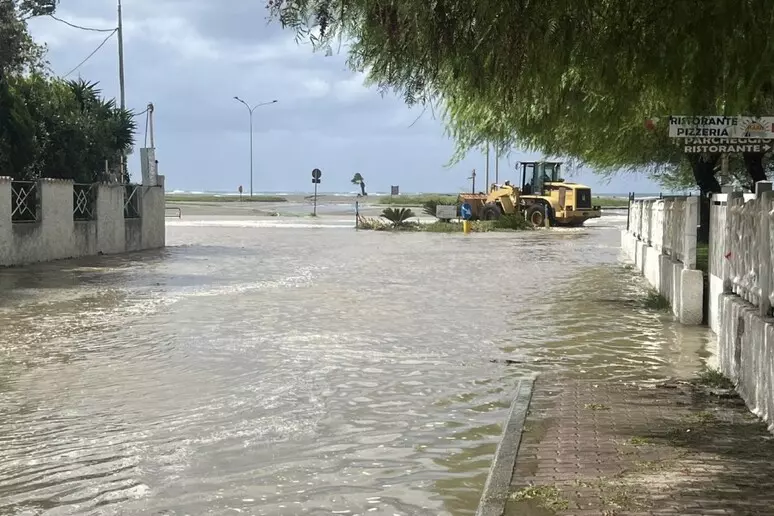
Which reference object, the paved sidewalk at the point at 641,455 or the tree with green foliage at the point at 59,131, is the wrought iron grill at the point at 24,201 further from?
the paved sidewalk at the point at 641,455

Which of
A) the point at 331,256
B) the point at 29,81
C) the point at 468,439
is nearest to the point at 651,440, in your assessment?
the point at 468,439

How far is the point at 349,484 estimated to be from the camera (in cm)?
535

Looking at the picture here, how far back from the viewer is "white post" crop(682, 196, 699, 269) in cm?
1172

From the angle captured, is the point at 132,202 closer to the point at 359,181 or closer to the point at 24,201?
the point at 24,201

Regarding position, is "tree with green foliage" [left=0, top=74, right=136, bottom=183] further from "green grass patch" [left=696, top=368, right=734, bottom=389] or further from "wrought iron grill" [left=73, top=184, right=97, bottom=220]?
"green grass patch" [left=696, top=368, right=734, bottom=389]

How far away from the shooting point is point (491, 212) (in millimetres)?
44375

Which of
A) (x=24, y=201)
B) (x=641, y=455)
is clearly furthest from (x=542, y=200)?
(x=641, y=455)

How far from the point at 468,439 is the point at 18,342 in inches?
247

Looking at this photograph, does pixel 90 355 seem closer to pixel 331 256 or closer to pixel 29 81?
pixel 331 256

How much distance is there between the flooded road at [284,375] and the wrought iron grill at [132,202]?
778 centimetres

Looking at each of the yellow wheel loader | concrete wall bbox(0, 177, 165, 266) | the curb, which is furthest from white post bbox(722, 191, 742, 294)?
the yellow wheel loader

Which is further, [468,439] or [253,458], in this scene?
[468,439]

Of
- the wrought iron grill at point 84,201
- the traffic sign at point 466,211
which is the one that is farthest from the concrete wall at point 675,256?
the traffic sign at point 466,211

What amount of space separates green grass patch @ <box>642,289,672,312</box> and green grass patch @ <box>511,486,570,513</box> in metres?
8.85
